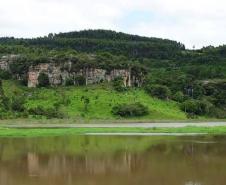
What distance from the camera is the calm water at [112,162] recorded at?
34.5 meters

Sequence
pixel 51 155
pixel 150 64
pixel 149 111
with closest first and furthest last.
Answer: pixel 51 155, pixel 149 111, pixel 150 64

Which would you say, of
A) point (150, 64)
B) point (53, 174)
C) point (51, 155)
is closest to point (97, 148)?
point (51, 155)

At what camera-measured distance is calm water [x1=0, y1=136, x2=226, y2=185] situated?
113 feet

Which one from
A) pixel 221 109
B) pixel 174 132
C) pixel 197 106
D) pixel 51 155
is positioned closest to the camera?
pixel 51 155

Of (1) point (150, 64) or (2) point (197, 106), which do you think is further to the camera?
(1) point (150, 64)

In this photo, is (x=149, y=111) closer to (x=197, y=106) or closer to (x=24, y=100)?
(x=197, y=106)

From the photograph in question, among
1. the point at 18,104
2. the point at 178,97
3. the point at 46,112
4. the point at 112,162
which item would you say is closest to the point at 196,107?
the point at 178,97

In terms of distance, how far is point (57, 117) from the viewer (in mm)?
112375

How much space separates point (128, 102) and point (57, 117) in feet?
62.5

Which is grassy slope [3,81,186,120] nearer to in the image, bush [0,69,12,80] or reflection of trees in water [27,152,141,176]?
bush [0,69,12,80]

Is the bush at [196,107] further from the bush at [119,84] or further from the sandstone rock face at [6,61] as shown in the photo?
the sandstone rock face at [6,61]

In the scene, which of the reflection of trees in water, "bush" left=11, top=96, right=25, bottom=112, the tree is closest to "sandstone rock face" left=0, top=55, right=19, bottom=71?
"bush" left=11, top=96, right=25, bottom=112

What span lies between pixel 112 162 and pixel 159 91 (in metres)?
94.8

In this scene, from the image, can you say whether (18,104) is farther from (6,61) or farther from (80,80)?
(6,61)
